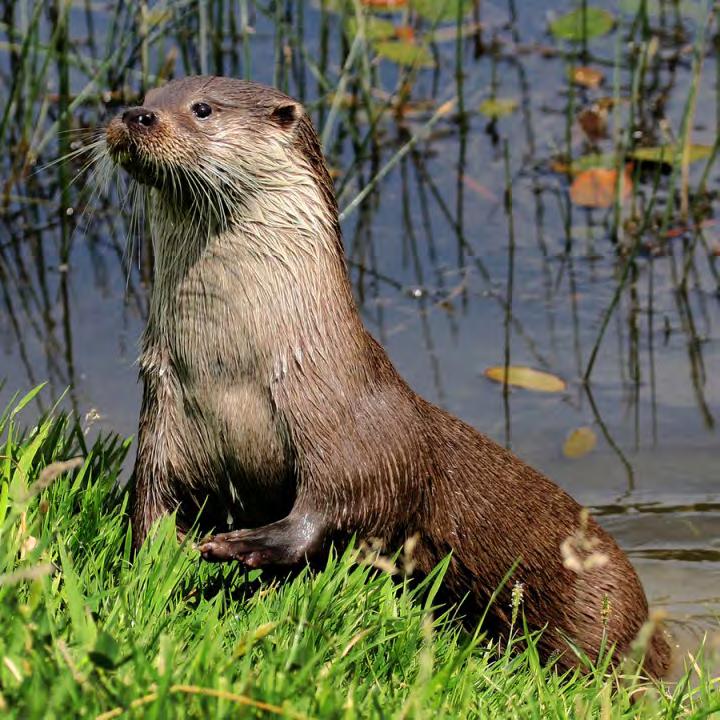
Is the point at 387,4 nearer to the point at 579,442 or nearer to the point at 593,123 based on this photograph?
the point at 593,123

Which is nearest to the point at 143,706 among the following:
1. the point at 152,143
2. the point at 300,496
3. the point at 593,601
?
Answer: the point at 300,496

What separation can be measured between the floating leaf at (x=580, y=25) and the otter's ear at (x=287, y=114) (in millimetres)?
3958

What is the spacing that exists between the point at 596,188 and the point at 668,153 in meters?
0.37

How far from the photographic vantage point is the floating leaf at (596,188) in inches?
241

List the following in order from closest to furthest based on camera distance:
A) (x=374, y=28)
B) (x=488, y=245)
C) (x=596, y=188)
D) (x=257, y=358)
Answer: (x=257, y=358)
(x=488, y=245)
(x=596, y=188)
(x=374, y=28)

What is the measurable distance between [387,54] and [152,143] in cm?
388

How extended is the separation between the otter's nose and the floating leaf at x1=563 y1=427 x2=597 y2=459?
2.29 metres

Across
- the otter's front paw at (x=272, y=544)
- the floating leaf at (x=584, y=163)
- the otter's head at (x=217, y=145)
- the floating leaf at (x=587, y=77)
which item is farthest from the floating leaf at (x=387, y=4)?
the otter's front paw at (x=272, y=544)

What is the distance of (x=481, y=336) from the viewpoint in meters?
5.31

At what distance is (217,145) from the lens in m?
2.97

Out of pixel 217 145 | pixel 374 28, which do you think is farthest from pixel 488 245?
pixel 217 145

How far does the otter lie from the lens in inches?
115

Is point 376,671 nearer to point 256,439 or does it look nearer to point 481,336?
point 256,439

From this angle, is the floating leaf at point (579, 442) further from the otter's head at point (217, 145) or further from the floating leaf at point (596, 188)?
the otter's head at point (217, 145)
